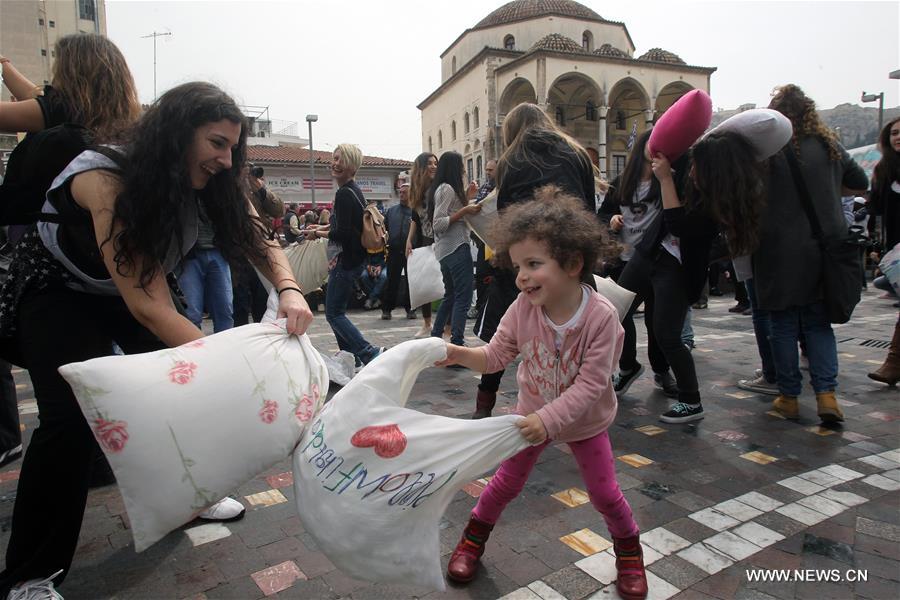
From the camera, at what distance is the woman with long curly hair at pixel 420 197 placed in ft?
19.6

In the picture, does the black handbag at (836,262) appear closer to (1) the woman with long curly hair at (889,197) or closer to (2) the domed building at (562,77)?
(1) the woman with long curly hair at (889,197)

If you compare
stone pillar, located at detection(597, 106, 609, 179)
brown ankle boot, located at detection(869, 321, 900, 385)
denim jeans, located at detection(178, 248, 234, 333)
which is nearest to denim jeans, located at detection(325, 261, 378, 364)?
denim jeans, located at detection(178, 248, 234, 333)

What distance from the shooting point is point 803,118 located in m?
3.59

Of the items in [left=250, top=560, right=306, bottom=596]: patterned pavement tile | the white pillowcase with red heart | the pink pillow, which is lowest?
[left=250, top=560, right=306, bottom=596]: patterned pavement tile

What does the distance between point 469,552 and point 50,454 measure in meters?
1.37

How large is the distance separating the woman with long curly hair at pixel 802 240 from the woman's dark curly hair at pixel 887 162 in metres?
0.87

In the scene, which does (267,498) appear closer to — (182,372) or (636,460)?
(182,372)

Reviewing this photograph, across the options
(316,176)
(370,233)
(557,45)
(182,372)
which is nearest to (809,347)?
(370,233)

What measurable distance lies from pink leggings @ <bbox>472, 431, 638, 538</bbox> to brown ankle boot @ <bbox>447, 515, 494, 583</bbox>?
0.11ft

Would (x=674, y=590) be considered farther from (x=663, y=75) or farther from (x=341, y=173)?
(x=663, y=75)

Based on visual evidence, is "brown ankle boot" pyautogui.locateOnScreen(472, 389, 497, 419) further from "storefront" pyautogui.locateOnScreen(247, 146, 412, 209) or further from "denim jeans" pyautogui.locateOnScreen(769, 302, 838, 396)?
"storefront" pyautogui.locateOnScreen(247, 146, 412, 209)

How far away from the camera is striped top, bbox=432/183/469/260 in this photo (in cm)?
519

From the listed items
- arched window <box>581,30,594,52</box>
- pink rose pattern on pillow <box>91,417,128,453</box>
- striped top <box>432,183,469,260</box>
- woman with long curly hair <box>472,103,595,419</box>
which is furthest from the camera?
arched window <box>581,30,594,52</box>

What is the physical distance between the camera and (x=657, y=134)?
3389 millimetres
